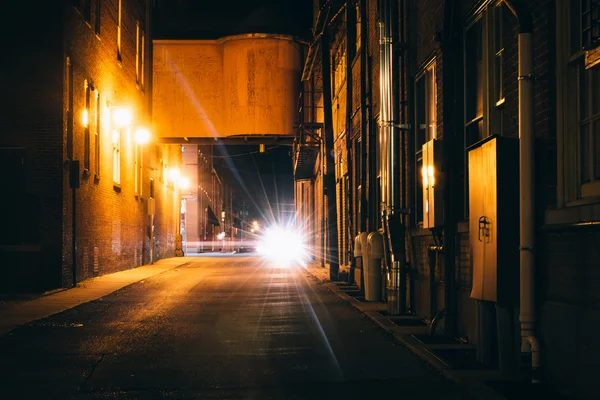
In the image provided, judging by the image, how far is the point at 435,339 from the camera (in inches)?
403

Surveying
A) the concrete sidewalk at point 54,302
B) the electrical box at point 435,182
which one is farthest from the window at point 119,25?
the electrical box at point 435,182

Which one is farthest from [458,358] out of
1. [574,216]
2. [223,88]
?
[223,88]

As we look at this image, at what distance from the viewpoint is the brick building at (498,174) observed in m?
6.77

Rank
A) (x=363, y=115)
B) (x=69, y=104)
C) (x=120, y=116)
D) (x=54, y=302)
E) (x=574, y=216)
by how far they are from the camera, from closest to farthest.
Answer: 1. (x=574, y=216)
2. (x=54, y=302)
3. (x=363, y=115)
4. (x=69, y=104)
5. (x=120, y=116)

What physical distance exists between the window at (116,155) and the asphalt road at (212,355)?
13.0 metres

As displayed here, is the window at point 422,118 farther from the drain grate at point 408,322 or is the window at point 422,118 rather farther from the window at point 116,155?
the window at point 116,155

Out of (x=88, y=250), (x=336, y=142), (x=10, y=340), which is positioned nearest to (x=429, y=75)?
(x=10, y=340)

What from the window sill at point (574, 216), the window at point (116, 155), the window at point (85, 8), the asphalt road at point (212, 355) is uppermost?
the window at point (85, 8)

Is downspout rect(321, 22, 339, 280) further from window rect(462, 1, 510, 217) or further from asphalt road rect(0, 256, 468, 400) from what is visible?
window rect(462, 1, 510, 217)

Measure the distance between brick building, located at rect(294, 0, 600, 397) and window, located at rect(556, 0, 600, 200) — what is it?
0.5 inches

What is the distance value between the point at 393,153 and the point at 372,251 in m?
2.50

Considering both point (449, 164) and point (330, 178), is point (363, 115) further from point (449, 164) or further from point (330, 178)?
point (449, 164)

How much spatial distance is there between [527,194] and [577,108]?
2.79 ft

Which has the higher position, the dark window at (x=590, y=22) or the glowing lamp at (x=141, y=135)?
the glowing lamp at (x=141, y=135)
